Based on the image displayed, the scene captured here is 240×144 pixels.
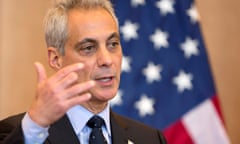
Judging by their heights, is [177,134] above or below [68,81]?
above

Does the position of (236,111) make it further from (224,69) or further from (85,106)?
(85,106)

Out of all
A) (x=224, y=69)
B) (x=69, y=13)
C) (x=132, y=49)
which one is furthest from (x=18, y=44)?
(x=224, y=69)

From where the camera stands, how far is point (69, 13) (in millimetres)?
2164

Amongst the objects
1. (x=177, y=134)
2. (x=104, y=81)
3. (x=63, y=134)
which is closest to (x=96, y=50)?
(x=104, y=81)

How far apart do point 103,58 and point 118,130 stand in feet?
1.22

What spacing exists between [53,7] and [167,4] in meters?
1.37

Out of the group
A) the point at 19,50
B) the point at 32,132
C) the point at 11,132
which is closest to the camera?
the point at 32,132

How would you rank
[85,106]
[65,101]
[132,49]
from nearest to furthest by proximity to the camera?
[65,101] → [85,106] → [132,49]

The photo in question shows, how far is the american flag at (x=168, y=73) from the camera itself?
10.9ft

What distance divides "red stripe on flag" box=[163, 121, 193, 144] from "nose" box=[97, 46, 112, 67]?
142 cm

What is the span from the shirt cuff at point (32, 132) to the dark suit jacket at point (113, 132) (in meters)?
0.09

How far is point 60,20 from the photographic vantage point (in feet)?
7.10

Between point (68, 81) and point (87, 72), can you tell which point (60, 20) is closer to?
point (87, 72)

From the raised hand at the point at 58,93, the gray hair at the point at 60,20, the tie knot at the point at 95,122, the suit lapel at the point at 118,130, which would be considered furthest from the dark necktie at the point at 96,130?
the raised hand at the point at 58,93
